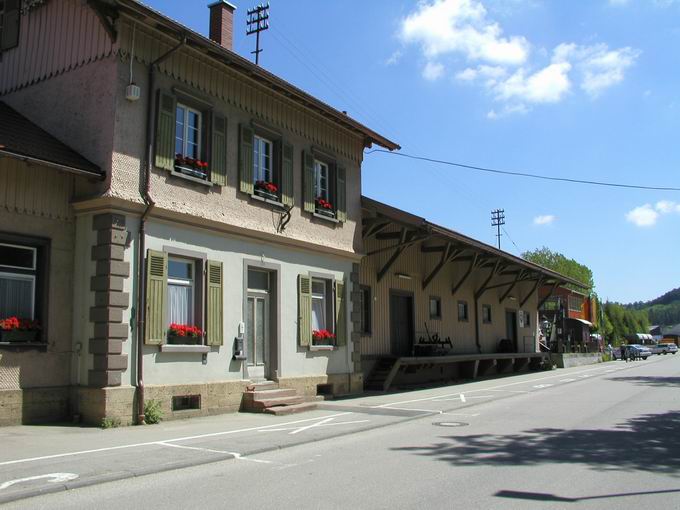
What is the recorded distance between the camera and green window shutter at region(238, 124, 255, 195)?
48.1 feet

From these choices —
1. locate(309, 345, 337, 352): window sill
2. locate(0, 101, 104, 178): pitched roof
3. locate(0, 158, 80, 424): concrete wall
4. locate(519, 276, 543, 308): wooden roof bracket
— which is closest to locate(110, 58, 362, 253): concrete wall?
locate(0, 101, 104, 178): pitched roof

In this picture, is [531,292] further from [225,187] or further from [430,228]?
[225,187]

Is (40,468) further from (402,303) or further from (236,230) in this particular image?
(402,303)

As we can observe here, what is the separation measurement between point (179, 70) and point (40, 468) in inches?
335

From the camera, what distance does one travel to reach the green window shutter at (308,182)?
55.0 ft

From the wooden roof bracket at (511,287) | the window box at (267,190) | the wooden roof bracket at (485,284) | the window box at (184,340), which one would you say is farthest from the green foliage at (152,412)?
the wooden roof bracket at (511,287)

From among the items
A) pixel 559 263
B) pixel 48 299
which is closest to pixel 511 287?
pixel 48 299

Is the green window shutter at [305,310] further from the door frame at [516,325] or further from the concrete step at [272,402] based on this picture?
the door frame at [516,325]

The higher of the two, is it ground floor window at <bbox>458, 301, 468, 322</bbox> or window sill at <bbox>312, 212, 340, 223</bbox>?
window sill at <bbox>312, 212, 340, 223</bbox>

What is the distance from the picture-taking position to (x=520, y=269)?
3200 cm

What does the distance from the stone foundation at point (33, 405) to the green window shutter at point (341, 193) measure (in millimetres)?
8780

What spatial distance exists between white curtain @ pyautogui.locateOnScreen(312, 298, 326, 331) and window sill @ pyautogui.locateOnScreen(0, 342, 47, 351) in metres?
7.21

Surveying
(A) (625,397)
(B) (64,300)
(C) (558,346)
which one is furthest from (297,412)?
(C) (558,346)

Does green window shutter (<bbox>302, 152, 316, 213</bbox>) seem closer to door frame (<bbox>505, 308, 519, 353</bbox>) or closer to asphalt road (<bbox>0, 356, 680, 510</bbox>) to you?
asphalt road (<bbox>0, 356, 680, 510</bbox>)
